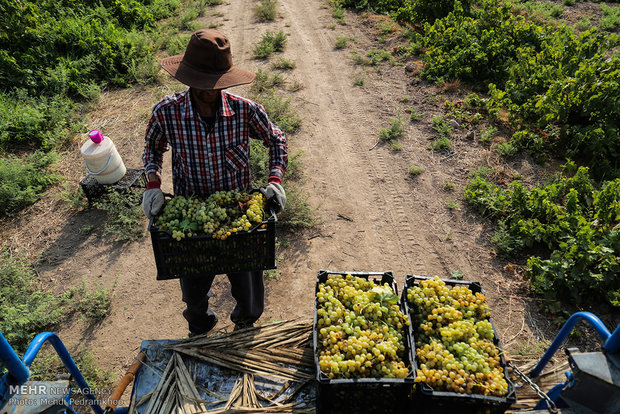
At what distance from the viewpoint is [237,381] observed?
298 cm

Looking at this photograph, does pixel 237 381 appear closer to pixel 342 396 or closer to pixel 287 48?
pixel 342 396

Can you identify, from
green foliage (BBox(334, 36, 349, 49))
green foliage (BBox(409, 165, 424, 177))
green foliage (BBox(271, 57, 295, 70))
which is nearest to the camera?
Answer: green foliage (BBox(409, 165, 424, 177))

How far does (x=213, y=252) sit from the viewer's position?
319 centimetres

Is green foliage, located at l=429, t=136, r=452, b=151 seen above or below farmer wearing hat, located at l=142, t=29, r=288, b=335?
below

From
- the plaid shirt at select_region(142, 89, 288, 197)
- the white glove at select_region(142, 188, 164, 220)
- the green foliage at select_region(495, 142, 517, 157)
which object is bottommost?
the green foliage at select_region(495, 142, 517, 157)

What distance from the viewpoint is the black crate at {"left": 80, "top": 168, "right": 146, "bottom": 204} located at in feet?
20.5

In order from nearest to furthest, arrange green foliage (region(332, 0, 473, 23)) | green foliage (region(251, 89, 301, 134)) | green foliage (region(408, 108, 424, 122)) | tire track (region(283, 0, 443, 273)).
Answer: tire track (region(283, 0, 443, 273)) < green foliage (region(251, 89, 301, 134)) < green foliage (region(408, 108, 424, 122)) < green foliage (region(332, 0, 473, 23))

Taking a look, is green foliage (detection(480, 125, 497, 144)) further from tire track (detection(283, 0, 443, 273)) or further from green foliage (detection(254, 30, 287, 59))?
green foliage (detection(254, 30, 287, 59))

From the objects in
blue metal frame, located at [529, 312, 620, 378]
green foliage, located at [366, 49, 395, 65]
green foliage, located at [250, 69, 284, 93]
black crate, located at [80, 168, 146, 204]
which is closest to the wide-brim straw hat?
blue metal frame, located at [529, 312, 620, 378]

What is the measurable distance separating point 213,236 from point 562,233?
4657mm

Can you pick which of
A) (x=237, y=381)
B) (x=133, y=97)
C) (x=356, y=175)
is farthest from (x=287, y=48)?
(x=237, y=381)

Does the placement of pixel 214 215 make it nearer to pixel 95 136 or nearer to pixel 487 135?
pixel 95 136

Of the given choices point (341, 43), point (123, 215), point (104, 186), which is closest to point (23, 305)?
point (123, 215)

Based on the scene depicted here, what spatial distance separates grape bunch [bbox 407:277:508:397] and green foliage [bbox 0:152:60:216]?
20.7ft
